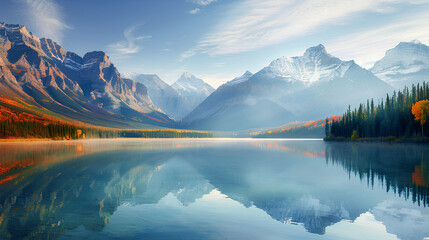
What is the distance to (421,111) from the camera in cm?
13525

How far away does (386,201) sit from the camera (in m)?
25.5

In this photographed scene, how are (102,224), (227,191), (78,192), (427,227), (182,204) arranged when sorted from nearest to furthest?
(427,227), (102,224), (182,204), (78,192), (227,191)

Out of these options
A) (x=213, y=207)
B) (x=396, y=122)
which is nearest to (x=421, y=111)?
(x=396, y=122)

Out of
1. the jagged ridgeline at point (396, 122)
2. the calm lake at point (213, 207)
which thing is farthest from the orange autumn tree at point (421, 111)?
the calm lake at point (213, 207)

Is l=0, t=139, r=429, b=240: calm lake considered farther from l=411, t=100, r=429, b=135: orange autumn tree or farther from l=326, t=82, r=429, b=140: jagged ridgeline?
l=326, t=82, r=429, b=140: jagged ridgeline

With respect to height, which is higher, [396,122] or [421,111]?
[421,111]

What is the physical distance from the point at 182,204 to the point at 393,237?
15.5 m

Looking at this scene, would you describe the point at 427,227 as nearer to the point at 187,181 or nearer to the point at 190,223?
the point at 190,223

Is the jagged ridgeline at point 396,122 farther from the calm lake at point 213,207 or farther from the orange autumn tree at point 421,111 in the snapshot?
the calm lake at point 213,207

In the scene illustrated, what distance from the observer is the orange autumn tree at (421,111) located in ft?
437

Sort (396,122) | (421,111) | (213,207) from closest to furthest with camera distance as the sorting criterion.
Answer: (213,207)
(421,111)
(396,122)

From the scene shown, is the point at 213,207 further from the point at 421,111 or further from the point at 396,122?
the point at 396,122

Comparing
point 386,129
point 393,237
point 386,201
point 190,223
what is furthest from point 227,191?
point 386,129

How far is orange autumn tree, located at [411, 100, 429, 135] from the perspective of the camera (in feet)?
437
